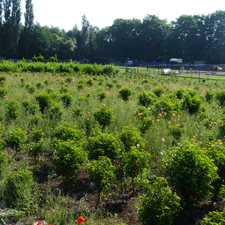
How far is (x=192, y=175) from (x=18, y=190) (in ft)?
7.75

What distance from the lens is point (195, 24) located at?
199 feet

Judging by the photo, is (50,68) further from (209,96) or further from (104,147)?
(104,147)

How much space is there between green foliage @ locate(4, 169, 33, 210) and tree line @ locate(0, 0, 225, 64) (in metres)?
47.5

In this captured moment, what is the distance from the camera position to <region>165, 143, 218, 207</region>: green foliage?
2.71 metres

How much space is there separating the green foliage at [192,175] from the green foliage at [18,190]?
1.99 meters

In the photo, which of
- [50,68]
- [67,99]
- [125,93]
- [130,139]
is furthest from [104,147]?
[50,68]

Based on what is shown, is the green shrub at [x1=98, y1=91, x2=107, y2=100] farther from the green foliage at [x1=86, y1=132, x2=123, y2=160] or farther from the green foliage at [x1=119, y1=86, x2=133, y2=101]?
the green foliage at [x1=86, y1=132, x2=123, y2=160]

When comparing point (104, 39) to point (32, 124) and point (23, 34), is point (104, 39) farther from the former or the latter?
point (32, 124)

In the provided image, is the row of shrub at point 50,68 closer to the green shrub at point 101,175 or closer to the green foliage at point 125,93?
the green foliage at point 125,93

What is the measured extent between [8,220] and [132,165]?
1.79 meters

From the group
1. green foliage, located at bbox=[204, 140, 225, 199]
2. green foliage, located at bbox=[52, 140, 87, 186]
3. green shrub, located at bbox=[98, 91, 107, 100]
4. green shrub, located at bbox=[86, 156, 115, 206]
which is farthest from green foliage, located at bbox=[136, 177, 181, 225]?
green shrub, located at bbox=[98, 91, 107, 100]

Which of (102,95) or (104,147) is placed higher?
(102,95)

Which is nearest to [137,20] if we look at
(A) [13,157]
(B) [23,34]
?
(B) [23,34]

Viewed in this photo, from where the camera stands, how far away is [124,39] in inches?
2803
